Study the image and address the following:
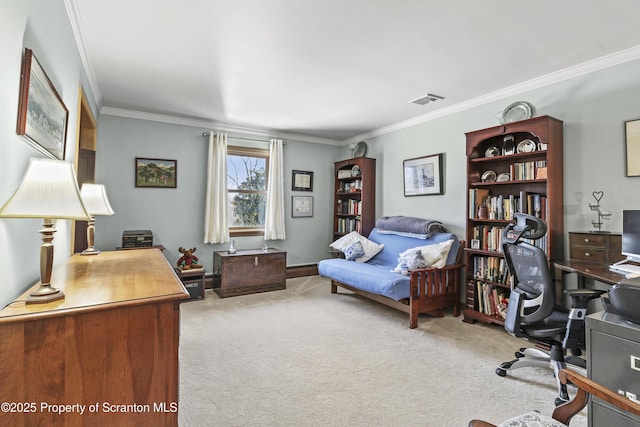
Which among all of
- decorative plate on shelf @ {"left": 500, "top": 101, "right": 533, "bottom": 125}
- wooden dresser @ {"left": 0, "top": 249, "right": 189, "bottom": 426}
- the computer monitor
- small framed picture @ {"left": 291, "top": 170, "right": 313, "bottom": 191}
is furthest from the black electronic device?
the computer monitor

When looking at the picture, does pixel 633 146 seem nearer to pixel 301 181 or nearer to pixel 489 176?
pixel 489 176

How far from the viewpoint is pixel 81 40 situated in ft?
7.85

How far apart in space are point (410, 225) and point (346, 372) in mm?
2336

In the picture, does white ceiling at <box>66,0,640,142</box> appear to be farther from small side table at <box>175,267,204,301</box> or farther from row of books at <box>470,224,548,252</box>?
small side table at <box>175,267,204,301</box>

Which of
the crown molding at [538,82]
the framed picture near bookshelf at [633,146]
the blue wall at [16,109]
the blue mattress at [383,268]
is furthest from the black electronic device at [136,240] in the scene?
the framed picture near bookshelf at [633,146]

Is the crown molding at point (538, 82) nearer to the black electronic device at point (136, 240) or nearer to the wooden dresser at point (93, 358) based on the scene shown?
the wooden dresser at point (93, 358)

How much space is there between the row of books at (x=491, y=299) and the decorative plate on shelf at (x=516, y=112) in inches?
68.1

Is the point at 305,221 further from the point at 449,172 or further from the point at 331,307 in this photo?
the point at 449,172

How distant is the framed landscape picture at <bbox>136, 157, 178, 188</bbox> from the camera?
4227 mm

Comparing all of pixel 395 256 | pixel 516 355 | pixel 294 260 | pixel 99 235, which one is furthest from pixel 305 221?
pixel 516 355

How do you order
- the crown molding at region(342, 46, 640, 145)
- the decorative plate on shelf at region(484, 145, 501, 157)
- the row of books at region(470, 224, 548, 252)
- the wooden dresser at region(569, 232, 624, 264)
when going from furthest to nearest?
the decorative plate on shelf at region(484, 145, 501, 157), the row of books at region(470, 224, 548, 252), the crown molding at region(342, 46, 640, 145), the wooden dresser at region(569, 232, 624, 264)

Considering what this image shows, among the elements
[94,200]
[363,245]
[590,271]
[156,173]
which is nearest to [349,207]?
[363,245]

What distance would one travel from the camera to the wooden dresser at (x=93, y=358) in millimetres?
960

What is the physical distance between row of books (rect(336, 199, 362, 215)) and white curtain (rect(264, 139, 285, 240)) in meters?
1.09
